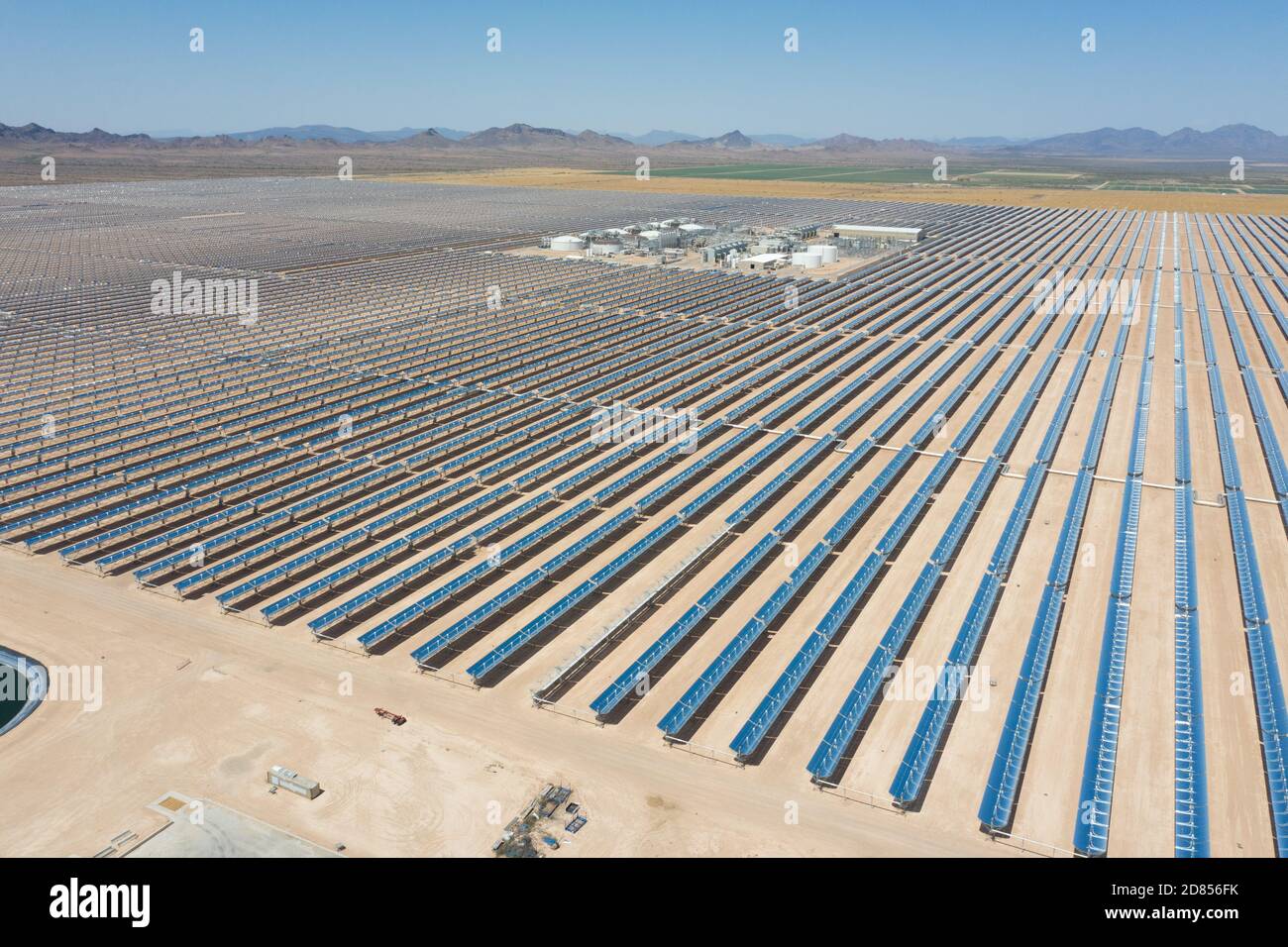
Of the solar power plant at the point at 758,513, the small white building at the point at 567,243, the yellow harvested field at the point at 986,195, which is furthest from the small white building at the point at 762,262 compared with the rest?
the yellow harvested field at the point at 986,195

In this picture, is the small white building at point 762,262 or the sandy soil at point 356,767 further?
the small white building at point 762,262

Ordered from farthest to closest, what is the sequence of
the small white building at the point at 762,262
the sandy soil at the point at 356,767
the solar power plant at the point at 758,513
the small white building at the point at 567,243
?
the small white building at the point at 567,243
the small white building at the point at 762,262
the solar power plant at the point at 758,513
the sandy soil at the point at 356,767

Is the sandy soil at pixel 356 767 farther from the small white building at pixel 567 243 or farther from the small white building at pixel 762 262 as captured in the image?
the small white building at pixel 567 243

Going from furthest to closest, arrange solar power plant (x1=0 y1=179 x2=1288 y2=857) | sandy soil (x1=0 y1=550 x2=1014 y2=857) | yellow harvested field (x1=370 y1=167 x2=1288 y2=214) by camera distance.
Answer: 1. yellow harvested field (x1=370 y1=167 x2=1288 y2=214)
2. solar power plant (x1=0 y1=179 x2=1288 y2=857)
3. sandy soil (x1=0 y1=550 x2=1014 y2=857)

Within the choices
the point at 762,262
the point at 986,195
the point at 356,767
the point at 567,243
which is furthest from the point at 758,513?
the point at 986,195

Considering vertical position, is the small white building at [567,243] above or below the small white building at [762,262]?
above

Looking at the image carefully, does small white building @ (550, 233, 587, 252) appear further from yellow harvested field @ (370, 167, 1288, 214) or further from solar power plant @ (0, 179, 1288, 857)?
yellow harvested field @ (370, 167, 1288, 214)

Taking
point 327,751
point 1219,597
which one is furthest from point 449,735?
point 1219,597

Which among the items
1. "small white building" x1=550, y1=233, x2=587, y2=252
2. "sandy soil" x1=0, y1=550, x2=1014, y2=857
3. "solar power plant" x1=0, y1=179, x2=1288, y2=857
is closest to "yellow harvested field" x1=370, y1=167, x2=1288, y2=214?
"small white building" x1=550, y1=233, x2=587, y2=252

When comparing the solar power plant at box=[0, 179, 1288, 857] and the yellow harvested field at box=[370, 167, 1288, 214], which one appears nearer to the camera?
the solar power plant at box=[0, 179, 1288, 857]

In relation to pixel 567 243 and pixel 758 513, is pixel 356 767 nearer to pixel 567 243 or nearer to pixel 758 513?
pixel 758 513
